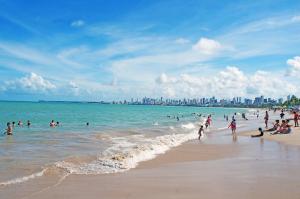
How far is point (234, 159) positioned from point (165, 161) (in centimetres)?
356

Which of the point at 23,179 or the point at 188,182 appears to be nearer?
the point at 188,182

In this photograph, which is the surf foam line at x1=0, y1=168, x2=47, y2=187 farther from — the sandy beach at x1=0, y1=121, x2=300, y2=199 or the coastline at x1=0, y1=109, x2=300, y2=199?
the sandy beach at x1=0, y1=121, x2=300, y2=199

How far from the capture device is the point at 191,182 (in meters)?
12.4

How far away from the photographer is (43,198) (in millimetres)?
10461

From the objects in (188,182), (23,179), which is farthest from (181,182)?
(23,179)

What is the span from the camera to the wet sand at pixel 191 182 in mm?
10781

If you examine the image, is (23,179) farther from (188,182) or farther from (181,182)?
(188,182)

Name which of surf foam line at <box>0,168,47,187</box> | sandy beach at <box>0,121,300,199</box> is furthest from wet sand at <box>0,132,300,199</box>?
surf foam line at <box>0,168,47,187</box>

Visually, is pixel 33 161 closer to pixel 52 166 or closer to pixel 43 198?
pixel 52 166

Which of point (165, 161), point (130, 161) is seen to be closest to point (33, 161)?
point (130, 161)

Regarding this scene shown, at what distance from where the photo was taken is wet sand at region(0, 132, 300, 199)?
35.4 feet

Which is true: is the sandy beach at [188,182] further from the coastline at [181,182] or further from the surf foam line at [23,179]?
the surf foam line at [23,179]

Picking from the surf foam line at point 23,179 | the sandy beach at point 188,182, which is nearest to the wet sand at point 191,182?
the sandy beach at point 188,182

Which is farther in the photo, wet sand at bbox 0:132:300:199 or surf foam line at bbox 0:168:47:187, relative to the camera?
surf foam line at bbox 0:168:47:187
